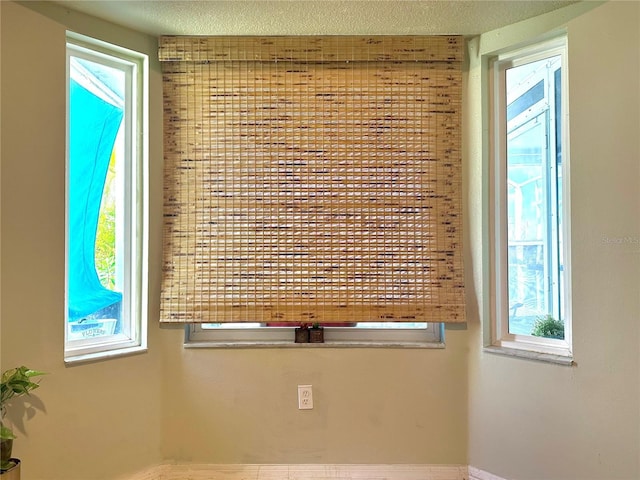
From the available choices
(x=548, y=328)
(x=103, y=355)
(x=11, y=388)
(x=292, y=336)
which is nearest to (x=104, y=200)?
(x=103, y=355)

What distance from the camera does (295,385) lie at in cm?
223

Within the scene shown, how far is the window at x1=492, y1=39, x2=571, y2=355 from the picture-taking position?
2.00 meters

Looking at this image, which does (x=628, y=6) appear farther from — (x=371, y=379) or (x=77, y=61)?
(x=77, y=61)

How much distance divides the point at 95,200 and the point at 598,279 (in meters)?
2.20

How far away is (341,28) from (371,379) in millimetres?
1669

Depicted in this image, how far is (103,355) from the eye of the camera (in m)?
2.04

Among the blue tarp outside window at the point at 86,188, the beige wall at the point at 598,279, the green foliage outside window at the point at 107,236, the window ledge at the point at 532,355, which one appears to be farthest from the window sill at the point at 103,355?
the beige wall at the point at 598,279

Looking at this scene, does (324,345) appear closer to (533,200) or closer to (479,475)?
(479,475)

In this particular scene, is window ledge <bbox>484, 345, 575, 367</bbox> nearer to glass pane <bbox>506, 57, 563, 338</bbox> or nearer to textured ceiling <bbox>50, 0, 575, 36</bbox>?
glass pane <bbox>506, 57, 563, 338</bbox>

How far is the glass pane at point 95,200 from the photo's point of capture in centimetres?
203

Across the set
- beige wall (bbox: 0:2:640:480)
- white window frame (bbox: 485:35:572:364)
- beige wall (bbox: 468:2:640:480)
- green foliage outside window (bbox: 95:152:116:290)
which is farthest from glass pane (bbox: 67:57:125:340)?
beige wall (bbox: 468:2:640:480)

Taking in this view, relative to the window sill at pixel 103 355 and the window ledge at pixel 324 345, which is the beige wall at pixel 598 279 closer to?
the window ledge at pixel 324 345

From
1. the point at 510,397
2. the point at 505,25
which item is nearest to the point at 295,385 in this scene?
the point at 510,397

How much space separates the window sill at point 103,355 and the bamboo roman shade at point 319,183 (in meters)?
0.19
